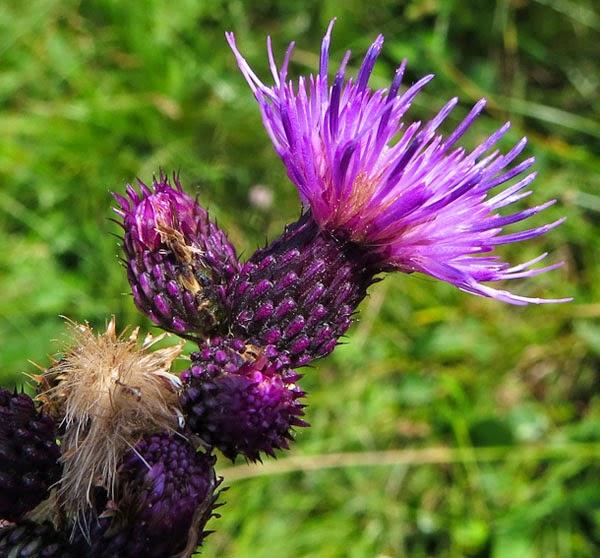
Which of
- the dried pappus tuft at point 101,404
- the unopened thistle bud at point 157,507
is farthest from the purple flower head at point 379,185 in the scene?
the unopened thistle bud at point 157,507

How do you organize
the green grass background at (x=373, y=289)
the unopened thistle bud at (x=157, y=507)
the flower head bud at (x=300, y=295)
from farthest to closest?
the green grass background at (x=373, y=289), the flower head bud at (x=300, y=295), the unopened thistle bud at (x=157, y=507)

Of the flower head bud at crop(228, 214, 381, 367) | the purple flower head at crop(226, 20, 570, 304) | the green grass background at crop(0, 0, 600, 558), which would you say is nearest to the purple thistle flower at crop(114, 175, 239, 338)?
the flower head bud at crop(228, 214, 381, 367)

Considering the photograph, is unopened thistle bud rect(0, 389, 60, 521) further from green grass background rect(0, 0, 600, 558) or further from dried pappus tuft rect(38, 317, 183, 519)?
green grass background rect(0, 0, 600, 558)

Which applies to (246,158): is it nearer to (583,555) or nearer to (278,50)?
(278,50)

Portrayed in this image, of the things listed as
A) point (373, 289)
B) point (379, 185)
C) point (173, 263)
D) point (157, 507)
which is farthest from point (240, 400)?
point (373, 289)

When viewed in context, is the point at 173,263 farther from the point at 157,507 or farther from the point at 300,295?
the point at 157,507

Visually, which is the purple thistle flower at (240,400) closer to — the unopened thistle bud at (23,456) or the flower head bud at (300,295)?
the flower head bud at (300,295)
